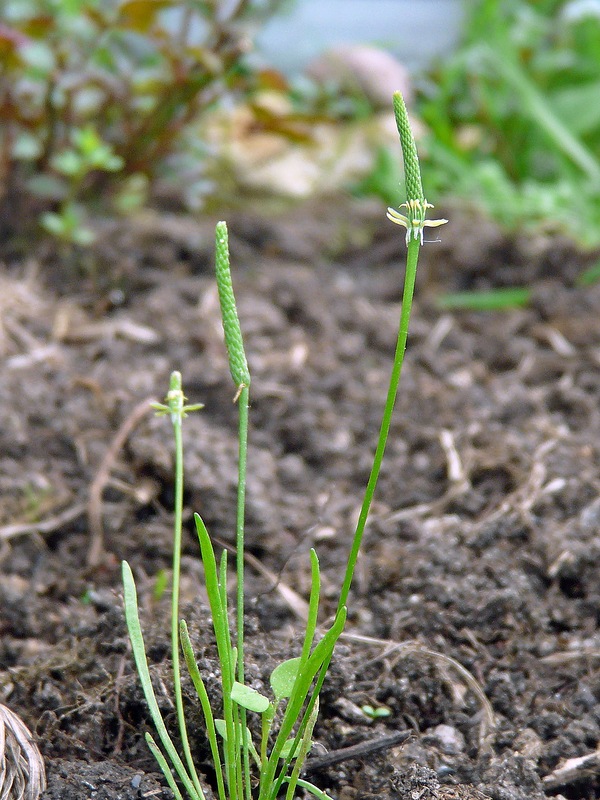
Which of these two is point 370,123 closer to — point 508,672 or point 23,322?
point 23,322

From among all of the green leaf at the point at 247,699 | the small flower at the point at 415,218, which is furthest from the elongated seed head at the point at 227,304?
the green leaf at the point at 247,699

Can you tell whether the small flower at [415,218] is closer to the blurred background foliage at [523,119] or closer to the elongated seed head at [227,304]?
the elongated seed head at [227,304]

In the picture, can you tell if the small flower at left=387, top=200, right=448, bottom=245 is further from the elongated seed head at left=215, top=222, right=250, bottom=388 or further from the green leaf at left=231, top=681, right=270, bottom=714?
the green leaf at left=231, top=681, right=270, bottom=714

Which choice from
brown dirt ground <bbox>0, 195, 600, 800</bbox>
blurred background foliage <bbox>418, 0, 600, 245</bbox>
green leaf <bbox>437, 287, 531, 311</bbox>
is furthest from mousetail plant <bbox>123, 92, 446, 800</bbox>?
blurred background foliage <bbox>418, 0, 600, 245</bbox>

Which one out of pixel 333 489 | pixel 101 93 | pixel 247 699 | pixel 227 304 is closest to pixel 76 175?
pixel 101 93

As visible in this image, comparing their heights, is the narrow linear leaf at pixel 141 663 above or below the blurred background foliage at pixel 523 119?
below

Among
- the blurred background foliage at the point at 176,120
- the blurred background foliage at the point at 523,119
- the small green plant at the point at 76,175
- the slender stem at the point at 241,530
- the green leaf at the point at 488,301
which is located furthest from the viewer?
the blurred background foliage at the point at 523,119
